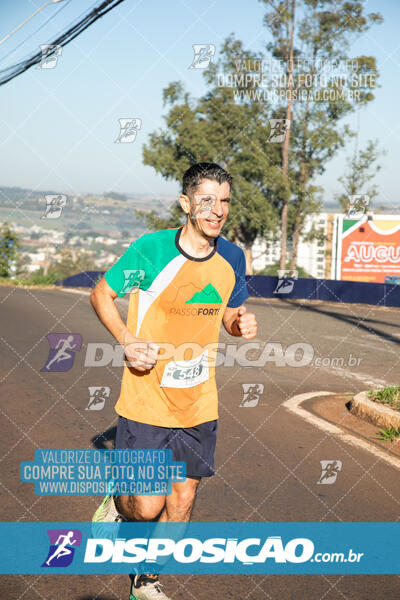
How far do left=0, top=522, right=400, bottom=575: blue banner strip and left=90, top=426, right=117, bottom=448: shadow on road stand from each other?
177cm

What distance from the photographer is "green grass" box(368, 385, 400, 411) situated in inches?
285

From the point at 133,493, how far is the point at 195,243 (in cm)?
134

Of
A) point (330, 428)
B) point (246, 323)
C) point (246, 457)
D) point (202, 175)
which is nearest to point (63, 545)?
point (246, 323)

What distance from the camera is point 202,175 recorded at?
3.36 m

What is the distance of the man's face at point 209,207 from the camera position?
330cm

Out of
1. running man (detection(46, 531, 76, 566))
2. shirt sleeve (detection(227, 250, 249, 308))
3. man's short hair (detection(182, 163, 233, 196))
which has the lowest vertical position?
running man (detection(46, 531, 76, 566))

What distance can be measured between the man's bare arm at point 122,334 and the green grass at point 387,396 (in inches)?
190

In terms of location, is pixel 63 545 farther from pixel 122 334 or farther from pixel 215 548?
pixel 122 334

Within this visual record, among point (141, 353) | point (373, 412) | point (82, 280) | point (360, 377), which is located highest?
point (141, 353)

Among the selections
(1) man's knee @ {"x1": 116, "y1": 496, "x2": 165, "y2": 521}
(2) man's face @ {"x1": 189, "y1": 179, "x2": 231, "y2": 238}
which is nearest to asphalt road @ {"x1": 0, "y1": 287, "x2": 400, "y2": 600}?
(1) man's knee @ {"x1": 116, "y1": 496, "x2": 165, "y2": 521}

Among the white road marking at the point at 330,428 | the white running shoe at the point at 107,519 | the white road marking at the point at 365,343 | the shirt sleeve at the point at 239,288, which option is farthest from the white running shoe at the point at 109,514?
the white road marking at the point at 365,343

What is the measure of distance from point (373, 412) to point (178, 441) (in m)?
4.29

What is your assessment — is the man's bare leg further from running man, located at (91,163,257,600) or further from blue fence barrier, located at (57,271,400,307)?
blue fence barrier, located at (57,271,400,307)

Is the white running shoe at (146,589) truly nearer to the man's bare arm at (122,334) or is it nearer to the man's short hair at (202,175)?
the man's bare arm at (122,334)
